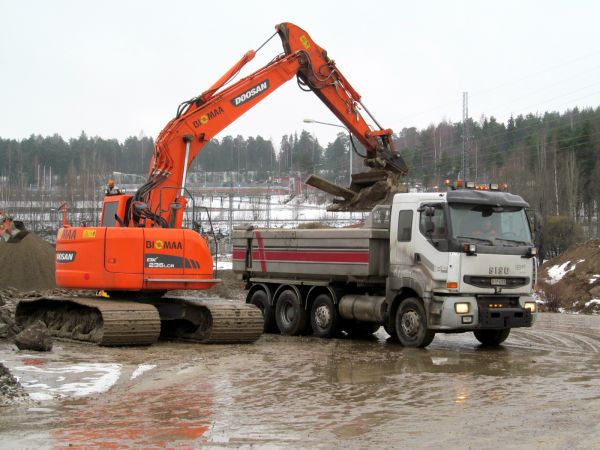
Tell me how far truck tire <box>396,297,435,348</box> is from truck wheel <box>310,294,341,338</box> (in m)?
1.91

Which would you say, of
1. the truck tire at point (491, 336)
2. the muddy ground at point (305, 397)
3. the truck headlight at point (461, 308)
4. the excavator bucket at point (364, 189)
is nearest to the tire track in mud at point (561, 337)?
the muddy ground at point (305, 397)

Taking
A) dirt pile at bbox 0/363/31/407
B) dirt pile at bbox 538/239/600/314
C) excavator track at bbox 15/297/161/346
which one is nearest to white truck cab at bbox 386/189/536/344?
excavator track at bbox 15/297/161/346

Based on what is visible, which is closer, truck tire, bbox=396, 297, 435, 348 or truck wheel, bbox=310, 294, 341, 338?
truck tire, bbox=396, 297, 435, 348

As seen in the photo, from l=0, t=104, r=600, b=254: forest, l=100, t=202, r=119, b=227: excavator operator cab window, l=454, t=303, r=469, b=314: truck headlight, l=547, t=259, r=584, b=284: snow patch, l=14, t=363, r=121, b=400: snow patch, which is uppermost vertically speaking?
l=0, t=104, r=600, b=254: forest

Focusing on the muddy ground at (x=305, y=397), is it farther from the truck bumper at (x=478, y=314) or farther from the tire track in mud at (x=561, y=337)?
the truck bumper at (x=478, y=314)

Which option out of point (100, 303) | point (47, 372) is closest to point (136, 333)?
point (100, 303)

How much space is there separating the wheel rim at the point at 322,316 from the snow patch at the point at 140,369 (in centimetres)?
556

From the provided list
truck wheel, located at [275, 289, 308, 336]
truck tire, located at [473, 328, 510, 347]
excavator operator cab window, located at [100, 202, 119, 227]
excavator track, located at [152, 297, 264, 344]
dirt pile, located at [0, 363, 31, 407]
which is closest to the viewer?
dirt pile, located at [0, 363, 31, 407]

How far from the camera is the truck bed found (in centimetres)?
1659

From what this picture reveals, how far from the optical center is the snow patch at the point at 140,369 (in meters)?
12.1

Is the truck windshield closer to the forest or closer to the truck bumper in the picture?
the truck bumper

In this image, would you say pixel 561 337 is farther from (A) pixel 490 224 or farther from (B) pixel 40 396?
(B) pixel 40 396

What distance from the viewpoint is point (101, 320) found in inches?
606

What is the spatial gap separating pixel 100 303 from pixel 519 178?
1990 inches
